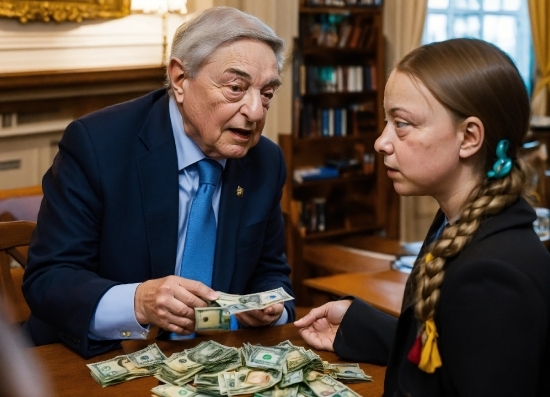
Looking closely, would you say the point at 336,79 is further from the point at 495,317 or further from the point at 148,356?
the point at 495,317

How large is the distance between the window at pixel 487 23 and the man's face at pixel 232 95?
5011mm

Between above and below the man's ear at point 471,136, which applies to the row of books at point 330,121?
below

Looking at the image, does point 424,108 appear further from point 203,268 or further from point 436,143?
point 203,268

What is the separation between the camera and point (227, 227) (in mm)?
2457

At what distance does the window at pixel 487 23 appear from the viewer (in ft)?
23.9

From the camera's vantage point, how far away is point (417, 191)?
5.54 ft

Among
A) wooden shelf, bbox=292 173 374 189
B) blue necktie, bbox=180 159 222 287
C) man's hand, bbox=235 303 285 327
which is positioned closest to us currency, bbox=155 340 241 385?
man's hand, bbox=235 303 285 327

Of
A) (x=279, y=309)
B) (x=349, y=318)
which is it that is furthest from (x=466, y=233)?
(x=279, y=309)

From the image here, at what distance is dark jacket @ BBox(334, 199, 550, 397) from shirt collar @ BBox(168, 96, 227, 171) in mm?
1111

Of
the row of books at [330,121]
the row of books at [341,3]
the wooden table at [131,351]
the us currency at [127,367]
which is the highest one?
the row of books at [341,3]

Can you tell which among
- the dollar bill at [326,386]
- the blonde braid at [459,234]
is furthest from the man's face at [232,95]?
the blonde braid at [459,234]

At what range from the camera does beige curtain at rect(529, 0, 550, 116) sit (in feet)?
24.4

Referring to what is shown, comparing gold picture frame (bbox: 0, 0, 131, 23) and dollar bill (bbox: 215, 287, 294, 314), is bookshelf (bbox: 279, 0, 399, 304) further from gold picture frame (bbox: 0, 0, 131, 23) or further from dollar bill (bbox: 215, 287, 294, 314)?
dollar bill (bbox: 215, 287, 294, 314)

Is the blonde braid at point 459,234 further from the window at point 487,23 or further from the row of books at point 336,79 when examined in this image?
the window at point 487,23
